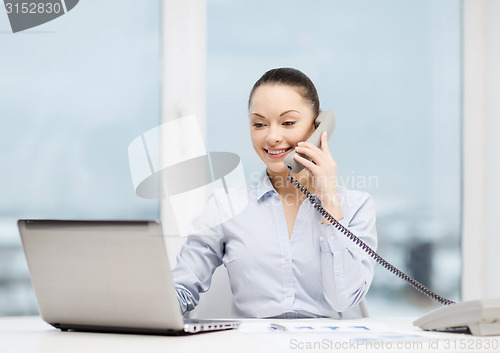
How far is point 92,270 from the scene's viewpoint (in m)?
0.98

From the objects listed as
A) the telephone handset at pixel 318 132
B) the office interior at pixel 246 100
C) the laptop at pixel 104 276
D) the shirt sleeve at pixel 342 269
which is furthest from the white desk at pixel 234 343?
the office interior at pixel 246 100

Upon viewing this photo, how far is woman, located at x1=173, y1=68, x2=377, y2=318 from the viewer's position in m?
1.55

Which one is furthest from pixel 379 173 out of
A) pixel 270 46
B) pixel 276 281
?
pixel 276 281

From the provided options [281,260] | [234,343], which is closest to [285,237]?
[281,260]

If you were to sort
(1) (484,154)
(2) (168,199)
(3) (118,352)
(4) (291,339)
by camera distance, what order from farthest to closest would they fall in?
1. (1) (484,154)
2. (2) (168,199)
3. (4) (291,339)
4. (3) (118,352)

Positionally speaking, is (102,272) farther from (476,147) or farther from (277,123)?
(476,147)

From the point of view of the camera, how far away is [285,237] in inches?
65.7

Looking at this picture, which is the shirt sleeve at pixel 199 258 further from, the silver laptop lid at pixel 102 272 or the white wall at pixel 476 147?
the white wall at pixel 476 147

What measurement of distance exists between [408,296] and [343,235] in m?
1.25

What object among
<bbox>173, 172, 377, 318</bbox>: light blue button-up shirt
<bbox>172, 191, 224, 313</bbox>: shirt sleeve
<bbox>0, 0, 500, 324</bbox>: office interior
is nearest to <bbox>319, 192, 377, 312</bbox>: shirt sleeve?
<bbox>173, 172, 377, 318</bbox>: light blue button-up shirt

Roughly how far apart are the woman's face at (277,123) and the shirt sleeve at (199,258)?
9.5 inches

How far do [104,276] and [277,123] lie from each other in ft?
2.78

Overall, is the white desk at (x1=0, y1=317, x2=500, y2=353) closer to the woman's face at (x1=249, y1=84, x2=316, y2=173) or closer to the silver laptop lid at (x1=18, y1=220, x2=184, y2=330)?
the silver laptop lid at (x1=18, y1=220, x2=184, y2=330)

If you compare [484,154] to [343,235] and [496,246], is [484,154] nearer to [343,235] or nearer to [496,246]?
[496,246]
